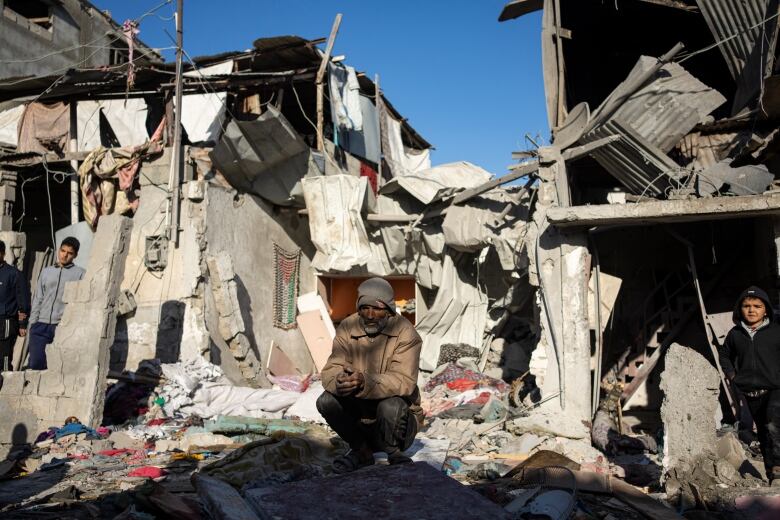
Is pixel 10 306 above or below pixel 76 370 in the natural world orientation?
above

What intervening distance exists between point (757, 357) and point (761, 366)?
0.24ft

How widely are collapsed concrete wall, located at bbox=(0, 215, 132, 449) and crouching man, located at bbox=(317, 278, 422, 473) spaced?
3.53 metres

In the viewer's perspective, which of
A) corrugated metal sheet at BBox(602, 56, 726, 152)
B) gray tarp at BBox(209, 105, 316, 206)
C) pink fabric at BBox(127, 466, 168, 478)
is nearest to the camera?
pink fabric at BBox(127, 466, 168, 478)

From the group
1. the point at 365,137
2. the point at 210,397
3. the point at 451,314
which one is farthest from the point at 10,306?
the point at 365,137

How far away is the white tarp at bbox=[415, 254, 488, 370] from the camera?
453 inches

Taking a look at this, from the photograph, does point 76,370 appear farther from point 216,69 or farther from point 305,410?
point 216,69

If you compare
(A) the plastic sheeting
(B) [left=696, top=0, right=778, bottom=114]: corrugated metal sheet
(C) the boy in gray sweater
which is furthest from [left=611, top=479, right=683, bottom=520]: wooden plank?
(A) the plastic sheeting

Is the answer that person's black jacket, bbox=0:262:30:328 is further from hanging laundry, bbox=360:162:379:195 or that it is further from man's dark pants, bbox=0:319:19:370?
hanging laundry, bbox=360:162:379:195

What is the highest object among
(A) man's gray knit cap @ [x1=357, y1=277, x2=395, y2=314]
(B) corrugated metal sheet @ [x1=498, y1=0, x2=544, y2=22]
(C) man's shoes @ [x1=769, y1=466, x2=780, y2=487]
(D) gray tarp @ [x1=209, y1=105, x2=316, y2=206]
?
(B) corrugated metal sheet @ [x1=498, y1=0, x2=544, y2=22]

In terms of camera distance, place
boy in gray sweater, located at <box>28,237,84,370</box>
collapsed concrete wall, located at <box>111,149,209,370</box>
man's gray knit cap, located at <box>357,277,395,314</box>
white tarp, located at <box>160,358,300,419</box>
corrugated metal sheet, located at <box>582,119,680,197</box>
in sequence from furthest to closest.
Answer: collapsed concrete wall, located at <box>111,149,209,370</box> < white tarp, located at <box>160,358,300,419</box> < boy in gray sweater, located at <box>28,237,84,370</box> < corrugated metal sheet, located at <box>582,119,680,197</box> < man's gray knit cap, located at <box>357,277,395,314</box>

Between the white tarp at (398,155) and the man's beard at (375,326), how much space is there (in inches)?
473

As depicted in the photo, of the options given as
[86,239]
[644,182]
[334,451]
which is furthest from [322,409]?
[86,239]

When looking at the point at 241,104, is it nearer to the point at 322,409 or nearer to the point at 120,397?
the point at 120,397

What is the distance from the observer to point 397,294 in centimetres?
1433
